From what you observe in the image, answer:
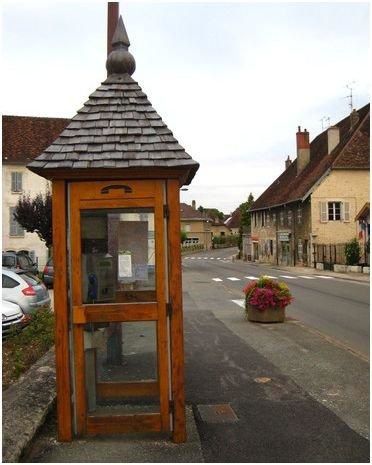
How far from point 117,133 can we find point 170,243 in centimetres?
114

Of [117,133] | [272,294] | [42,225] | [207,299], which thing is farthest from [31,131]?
[117,133]

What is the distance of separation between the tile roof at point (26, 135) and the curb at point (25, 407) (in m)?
36.2

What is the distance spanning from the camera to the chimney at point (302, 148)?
153 feet

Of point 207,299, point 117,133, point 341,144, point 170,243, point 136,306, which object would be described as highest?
point 341,144

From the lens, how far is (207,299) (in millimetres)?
17797

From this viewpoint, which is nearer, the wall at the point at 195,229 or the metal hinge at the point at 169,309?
the metal hinge at the point at 169,309

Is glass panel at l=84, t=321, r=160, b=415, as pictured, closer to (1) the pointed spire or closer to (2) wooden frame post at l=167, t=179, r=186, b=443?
(2) wooden frame post at l=167, t=179, r=186, b=443

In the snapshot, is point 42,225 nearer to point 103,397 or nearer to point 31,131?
point 31,131

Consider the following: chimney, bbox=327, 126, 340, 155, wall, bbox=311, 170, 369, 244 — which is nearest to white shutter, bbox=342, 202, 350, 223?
wall, bbox=311, 170, 369, 244

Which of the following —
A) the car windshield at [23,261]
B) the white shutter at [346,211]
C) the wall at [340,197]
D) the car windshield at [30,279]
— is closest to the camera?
the car windshield at [30,279]

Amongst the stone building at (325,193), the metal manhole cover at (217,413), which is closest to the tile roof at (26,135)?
the stone building at (325,193)

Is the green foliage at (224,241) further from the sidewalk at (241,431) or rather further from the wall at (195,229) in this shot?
the sidewalk at (241,431)

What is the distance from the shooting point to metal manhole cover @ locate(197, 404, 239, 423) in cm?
519

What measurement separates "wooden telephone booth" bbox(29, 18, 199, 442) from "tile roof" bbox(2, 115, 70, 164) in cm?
3722
